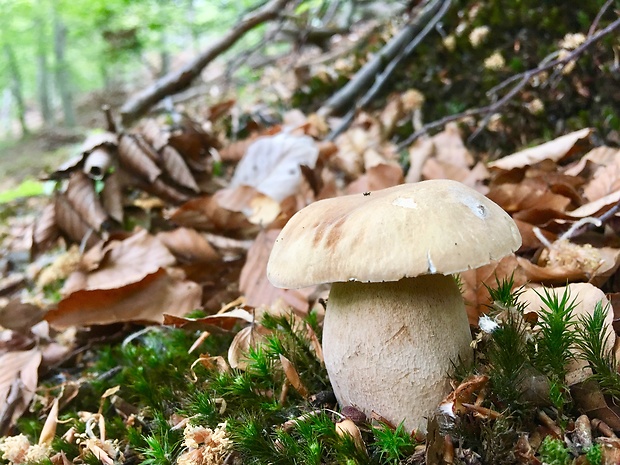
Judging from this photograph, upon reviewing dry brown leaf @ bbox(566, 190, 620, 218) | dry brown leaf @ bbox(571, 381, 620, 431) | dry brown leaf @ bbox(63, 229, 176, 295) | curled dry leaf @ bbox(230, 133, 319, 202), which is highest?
dry brown leaf @ bbox(566, 190, 620, 218)

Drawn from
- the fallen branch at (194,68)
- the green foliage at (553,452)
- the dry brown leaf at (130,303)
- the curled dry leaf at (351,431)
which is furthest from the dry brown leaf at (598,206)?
the fallen branch at (194,68)

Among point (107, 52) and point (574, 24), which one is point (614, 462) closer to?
point (574, 24)

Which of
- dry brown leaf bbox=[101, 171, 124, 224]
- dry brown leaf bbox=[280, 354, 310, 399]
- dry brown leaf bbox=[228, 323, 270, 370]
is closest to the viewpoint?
dry brown leaf bbox=[280, 354, 310, 399]

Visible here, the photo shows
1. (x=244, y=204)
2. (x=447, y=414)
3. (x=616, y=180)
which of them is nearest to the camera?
(x=447, y=414)

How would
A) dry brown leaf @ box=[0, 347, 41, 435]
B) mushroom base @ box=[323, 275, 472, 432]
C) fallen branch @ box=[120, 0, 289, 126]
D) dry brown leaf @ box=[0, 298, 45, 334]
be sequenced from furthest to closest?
fallen branch @ box=[120, 0, 289, 126] → dry brown leaf @ box=[0, 298, 45, 334] → dry brown leaf @ box=[0, 347, 41, 435] → mushroom base @ box=[323, 275, 472, 432]

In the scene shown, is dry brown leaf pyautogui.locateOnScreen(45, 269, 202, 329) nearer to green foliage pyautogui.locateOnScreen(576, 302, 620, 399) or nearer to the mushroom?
the mushroom

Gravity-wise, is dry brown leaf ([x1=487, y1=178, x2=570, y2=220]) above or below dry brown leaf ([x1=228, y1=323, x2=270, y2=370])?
above

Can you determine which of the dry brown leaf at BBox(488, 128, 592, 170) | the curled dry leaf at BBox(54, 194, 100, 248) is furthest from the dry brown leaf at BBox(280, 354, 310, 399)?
the curled dry leaf at BBox(54, 194, 100, 248)

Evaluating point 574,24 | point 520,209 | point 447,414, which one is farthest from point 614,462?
point 574,24

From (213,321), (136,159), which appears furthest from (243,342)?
(136,159)
